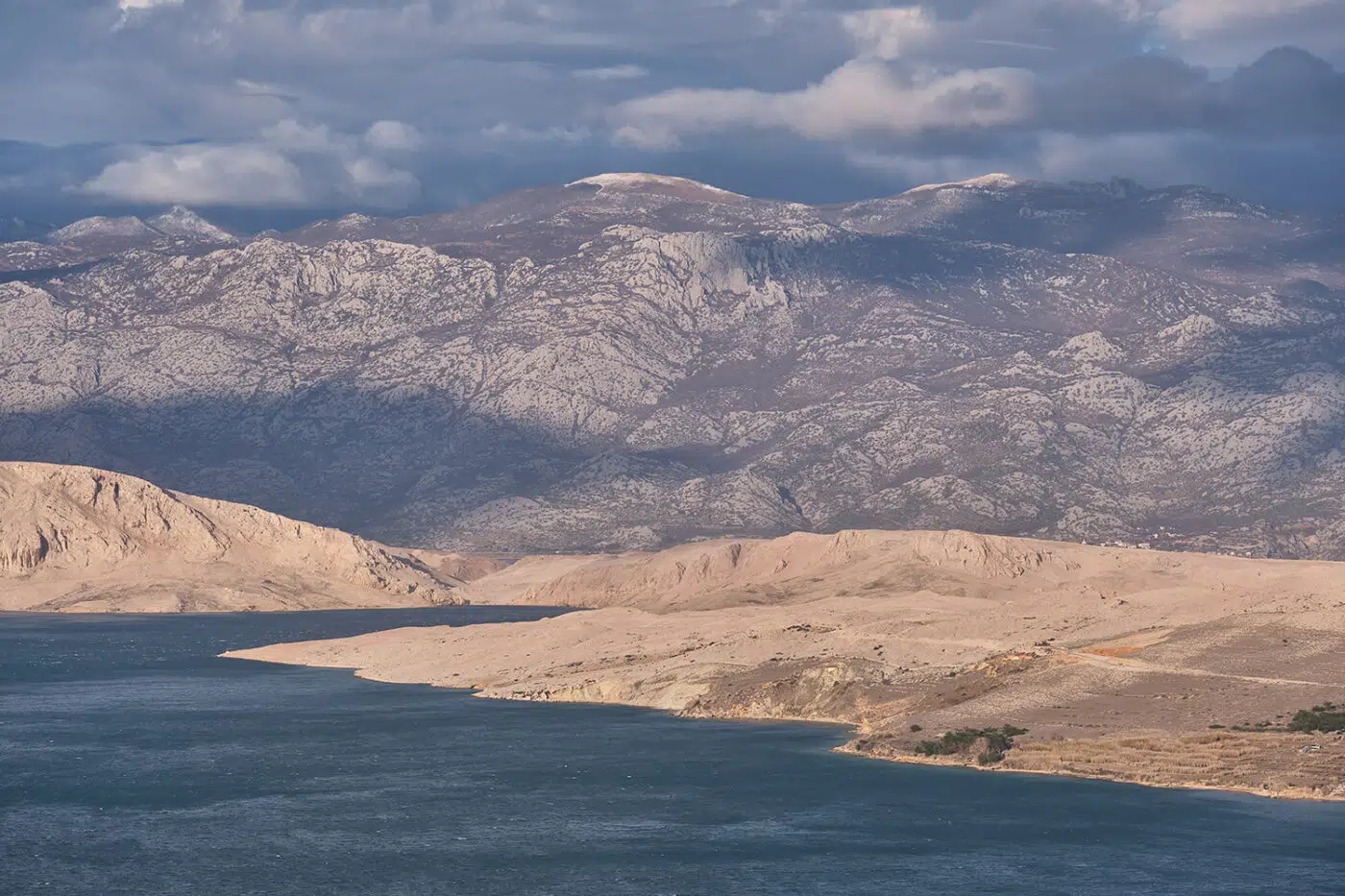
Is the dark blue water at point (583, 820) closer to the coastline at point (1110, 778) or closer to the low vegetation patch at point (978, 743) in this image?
the coastline at point (1110, 778)

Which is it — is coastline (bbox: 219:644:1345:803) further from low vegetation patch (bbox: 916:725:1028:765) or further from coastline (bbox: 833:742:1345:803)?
low vegetation patch (bbox: 916:725:1028:765)


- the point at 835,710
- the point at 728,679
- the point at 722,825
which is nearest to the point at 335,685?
the point at 728,679

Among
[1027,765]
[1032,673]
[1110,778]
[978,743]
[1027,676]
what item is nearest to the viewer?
[1110,778]

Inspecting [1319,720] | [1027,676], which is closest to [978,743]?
[1027,676]

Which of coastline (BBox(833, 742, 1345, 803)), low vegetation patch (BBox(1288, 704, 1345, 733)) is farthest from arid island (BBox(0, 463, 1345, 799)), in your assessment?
coastline (BBox(833, 742, 1345, 803))

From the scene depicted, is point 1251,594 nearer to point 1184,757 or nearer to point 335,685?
point 1184,757

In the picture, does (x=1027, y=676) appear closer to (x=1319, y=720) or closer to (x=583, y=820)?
(x=1319, y=720)
